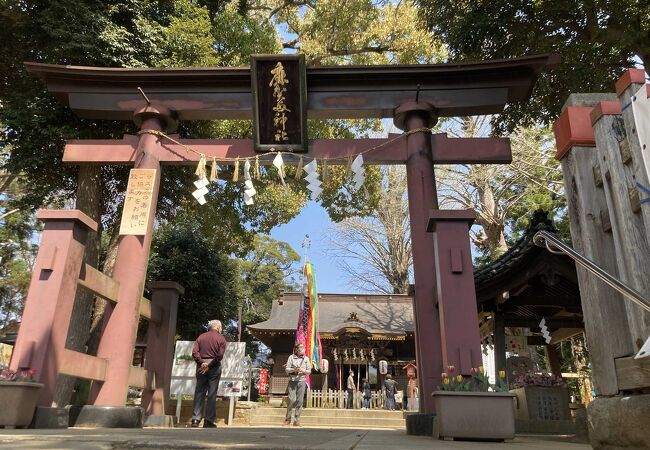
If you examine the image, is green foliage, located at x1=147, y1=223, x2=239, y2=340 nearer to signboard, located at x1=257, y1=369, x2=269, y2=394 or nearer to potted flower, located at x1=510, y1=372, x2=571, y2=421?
signboard, located at x1=257, y1=369, x2=269, y2=394

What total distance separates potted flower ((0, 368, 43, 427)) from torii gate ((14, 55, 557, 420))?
5.25 ft

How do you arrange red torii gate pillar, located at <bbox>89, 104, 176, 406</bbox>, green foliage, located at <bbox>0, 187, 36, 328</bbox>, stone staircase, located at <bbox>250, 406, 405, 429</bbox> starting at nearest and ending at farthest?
1. red torii gate pillar, located at <bbox>89, 104, 176, 406</bbox>
2. stone staircase, located at <bbox>250, 406, 405, 429</bbox>
3. green foliage, located at <bbox>0, 187, 36, 328</bbox>

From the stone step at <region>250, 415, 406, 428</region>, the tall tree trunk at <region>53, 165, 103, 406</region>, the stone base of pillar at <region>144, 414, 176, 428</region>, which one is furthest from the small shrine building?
the stone base of pillar at <region>144, 414, 176, 428</region>

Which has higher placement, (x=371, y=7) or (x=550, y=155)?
(x=371, y=7)

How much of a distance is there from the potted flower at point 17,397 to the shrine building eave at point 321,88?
4.23 m

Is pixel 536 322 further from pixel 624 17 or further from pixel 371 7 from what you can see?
pixel 371 7

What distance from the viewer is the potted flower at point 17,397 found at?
152 inches

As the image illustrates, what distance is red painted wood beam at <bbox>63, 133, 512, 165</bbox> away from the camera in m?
6.54

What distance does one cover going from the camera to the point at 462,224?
4703 mm

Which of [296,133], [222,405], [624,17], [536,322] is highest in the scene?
[624,17]

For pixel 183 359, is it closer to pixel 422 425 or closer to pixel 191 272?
pixel 422 425

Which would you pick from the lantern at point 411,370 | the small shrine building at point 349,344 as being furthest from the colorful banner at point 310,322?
the lantern at point 411,370

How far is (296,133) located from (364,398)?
12463 millimetres

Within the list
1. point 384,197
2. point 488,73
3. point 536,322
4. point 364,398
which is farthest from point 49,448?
point 384,197
